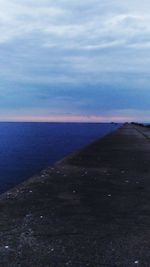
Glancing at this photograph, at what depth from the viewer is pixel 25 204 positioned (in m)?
8.41

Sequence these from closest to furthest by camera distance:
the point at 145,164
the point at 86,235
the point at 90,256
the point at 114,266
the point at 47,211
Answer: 1. the point at 114,266
2. the point at 90,256
3. the point at 86,235
4. the point at 47,211
5. the point at 145,164

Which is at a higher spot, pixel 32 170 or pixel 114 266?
pixel 114 266

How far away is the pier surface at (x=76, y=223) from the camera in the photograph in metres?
5.30

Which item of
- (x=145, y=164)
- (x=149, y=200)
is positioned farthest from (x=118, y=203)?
(x=145, y=164)

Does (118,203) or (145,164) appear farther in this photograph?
(145,164)

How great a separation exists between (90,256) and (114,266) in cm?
45

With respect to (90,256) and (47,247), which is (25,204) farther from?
(90,256)

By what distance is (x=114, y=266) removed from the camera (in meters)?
4.98

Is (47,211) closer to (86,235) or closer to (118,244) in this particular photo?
(86,235)

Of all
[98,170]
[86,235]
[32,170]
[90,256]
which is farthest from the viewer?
[32,170]

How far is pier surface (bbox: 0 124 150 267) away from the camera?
5297 millimetres

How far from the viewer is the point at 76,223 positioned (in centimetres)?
695

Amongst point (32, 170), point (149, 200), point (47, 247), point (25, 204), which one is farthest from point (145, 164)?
point (32, 170)

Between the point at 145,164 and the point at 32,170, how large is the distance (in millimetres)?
16566
